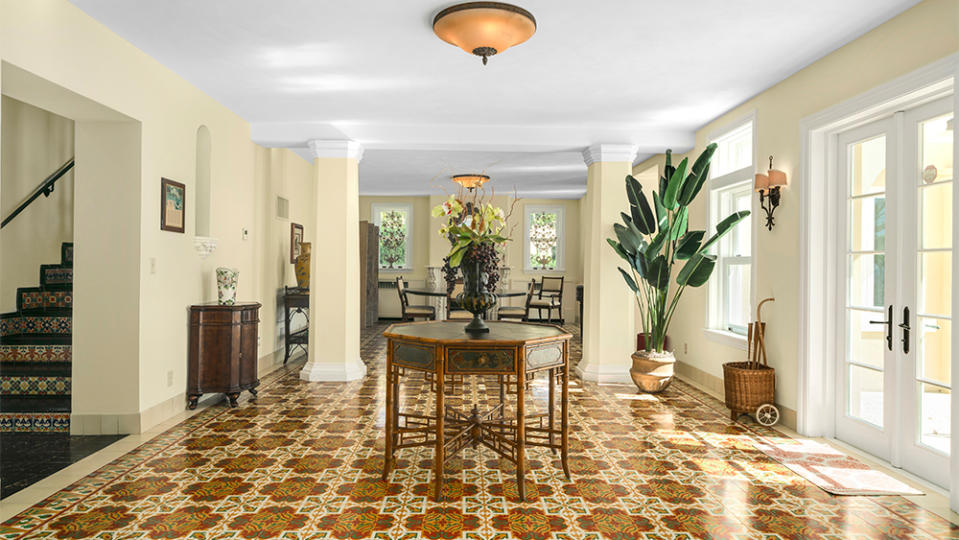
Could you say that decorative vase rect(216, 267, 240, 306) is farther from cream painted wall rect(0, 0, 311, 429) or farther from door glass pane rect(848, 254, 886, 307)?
door glass pane rect(848, 254, 886, 307)

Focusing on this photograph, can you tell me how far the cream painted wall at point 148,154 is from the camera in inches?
133

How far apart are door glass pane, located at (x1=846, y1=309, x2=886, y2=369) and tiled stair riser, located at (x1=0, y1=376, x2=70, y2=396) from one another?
239 inches

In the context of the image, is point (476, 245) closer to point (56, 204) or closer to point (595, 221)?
point (595, 221)

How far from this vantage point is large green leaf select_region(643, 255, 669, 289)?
562 cm

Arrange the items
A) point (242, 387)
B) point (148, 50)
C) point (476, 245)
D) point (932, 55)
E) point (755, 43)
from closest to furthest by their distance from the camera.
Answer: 1. point (932, 55)
2. point (476, 245)
3. point (755, 43)
4. point (148, 50)
5. point (242, 387)

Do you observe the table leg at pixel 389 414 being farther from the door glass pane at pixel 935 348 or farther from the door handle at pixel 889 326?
the door glass pane at pixel 935 348

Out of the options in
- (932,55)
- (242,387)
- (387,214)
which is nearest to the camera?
(932,55)

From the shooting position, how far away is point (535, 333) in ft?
11.1

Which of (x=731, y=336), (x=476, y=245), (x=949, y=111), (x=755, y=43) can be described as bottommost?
(x=731, y=336)

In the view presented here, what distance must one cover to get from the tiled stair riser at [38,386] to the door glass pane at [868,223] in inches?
242

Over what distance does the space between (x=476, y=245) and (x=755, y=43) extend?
7.81ft

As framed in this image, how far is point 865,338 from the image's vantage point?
158 inches

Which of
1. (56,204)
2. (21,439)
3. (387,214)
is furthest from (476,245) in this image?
(387,214)

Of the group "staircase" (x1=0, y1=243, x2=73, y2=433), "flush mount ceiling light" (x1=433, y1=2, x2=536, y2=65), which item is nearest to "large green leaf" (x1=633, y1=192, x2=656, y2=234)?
"flush mount ceiling light" (x1=433, y1=2, x2=536, y2=65)
